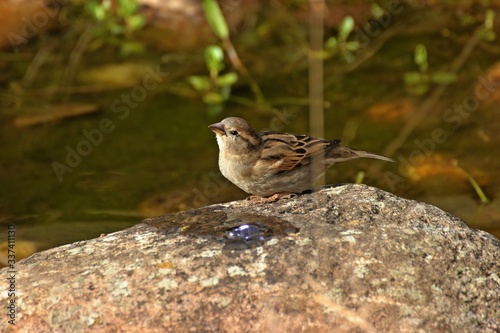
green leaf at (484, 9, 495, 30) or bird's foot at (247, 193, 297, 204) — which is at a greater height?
green leaf at (484, 9, 495, 30)

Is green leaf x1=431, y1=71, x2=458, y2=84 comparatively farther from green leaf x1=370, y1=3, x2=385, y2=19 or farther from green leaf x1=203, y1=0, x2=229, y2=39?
green leaf x1=203, y1=0, x2=229, y2=39

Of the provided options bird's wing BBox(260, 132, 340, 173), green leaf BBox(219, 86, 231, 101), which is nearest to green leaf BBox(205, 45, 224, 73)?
green leaf BBox(219, 86, 231, 101)

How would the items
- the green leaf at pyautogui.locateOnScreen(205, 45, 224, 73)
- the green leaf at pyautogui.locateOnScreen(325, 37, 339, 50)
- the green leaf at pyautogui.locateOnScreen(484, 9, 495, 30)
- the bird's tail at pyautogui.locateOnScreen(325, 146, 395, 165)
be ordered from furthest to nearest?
1. the green leaf at pyautogui.locateOnScreen(484, 9, 495, 30)
2. the green leaf at pyautogui.locateOnScreen(325, 37, 339, 50)
3. the green leaf at pyautogui.locateOnScreen(205, 45, 224, 73)
4. the bird's tail at pyautogui.locateOnScreen(325, 146, 395, 165)

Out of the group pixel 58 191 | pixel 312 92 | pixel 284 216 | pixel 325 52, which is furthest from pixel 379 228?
pixel 325 52

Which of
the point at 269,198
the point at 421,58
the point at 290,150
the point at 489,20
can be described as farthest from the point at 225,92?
the point at 269,198

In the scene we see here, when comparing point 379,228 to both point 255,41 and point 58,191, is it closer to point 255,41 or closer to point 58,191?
point 58,191

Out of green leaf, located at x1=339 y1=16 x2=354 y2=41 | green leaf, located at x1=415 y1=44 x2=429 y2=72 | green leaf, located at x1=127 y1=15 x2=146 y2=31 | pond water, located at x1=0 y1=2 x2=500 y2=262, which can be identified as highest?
green leaf, located at x1=127 y1=15 x2=146 y2=31

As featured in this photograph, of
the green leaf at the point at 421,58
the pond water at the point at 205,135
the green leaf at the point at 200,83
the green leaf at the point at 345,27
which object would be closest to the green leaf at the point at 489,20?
the pond water at the point at 205,135

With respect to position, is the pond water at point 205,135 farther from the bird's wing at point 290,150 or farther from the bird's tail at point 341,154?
the bird's wing at point 290,150

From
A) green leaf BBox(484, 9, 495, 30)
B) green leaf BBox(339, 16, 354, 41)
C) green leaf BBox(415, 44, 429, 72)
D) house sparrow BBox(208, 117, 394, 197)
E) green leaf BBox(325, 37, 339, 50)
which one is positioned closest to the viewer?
house sparrow BBox(208, 117, 394, 197)
